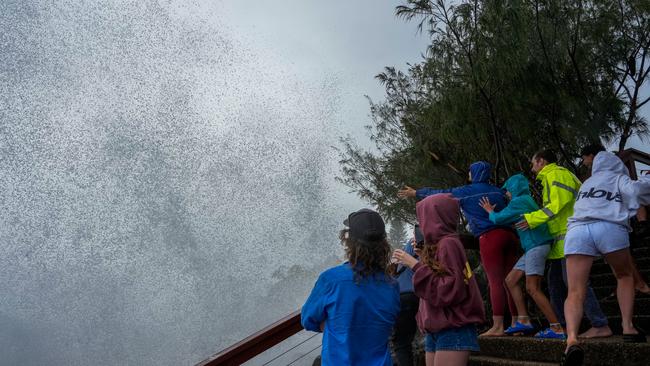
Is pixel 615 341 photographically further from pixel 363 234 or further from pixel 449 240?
pixel 363 234

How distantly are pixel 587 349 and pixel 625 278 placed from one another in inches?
20.3

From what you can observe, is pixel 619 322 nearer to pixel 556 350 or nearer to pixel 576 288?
pixel 556 350

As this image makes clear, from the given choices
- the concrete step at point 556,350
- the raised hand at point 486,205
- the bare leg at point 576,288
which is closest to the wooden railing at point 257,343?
the bare leg at point 576,288

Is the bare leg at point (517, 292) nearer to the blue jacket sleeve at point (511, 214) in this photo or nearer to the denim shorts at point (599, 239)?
the blue jacket sleeve at point (511, 214)

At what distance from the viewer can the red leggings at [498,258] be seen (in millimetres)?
4293

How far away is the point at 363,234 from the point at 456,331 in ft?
2.42

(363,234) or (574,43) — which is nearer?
(363,234)

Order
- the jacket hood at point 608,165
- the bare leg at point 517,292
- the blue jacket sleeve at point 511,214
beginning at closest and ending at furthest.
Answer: the jacket hood at point 608,165 < the blue jacket sleeve at point 511,214 < the bare leg at point 517,292

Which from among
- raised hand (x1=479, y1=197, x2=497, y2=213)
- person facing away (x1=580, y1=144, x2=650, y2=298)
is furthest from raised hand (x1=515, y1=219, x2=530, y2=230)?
person facing away (x1=580, y1=144, x2=650, y2=298)

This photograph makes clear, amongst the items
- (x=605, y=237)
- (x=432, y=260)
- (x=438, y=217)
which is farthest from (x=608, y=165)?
(x=432, y=260)

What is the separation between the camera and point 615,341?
328 centimetres

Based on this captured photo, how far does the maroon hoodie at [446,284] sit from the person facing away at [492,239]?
5.10 feet

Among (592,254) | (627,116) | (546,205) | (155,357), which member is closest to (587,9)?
(627,116)

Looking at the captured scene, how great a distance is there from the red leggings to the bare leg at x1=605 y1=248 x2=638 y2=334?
1.11 m
